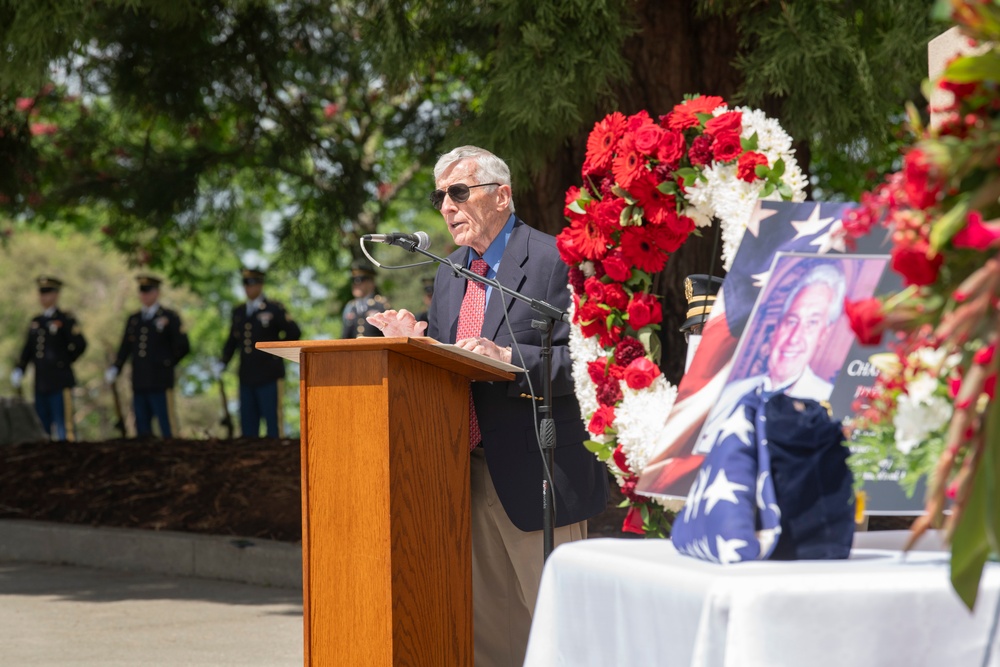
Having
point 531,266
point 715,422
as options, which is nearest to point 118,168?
point 531,266

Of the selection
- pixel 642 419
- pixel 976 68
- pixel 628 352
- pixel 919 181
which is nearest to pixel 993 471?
pixel 919 181

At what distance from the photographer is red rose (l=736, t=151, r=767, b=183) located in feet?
10.4

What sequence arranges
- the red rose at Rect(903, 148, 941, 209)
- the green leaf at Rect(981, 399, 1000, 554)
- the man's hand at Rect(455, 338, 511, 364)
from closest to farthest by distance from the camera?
1. the green leaf at Rect(981, 399, 1000, 554)
2. the red rose at Rect(903, 148, 941, 209)
3. the man's hand at Rect(455, 338, 511, 364)

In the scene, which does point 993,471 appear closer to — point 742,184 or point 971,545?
point 971,545

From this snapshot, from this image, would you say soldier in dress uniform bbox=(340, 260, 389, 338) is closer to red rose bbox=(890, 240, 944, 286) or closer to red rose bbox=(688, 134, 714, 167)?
red rose bbox=(688, 134, 714, 167)

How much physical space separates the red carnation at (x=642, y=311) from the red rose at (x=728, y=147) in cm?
47

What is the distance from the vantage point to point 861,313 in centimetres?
175

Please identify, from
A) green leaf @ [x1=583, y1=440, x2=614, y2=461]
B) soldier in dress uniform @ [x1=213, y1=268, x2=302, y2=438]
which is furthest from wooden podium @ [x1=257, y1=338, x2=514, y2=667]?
soldier in dress uniform @ [x1=213, y1=268, x2=302, y2=438]

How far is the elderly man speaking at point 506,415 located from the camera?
13.4 feet

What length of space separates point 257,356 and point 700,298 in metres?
10.5

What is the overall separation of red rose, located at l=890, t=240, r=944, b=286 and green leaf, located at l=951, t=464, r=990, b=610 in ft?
0.94

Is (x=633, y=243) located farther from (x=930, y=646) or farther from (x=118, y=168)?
(x=118, y=168)

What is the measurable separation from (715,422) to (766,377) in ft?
0.44

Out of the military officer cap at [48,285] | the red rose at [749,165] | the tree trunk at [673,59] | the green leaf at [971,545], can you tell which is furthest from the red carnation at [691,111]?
the military officer cap at [48,285]
